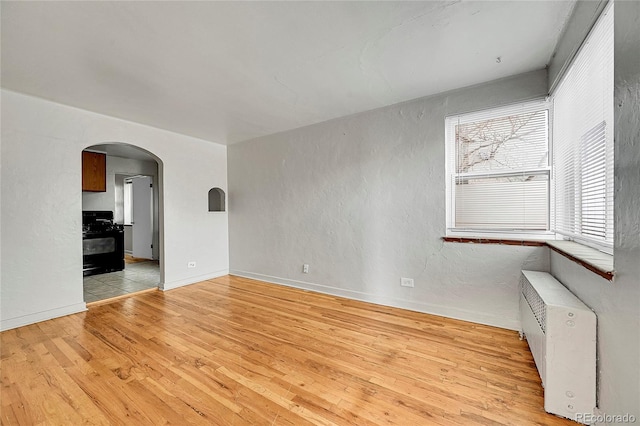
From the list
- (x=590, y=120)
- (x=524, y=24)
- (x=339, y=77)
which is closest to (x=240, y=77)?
(x=339, y=77)

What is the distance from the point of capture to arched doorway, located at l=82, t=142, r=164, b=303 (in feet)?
14.0

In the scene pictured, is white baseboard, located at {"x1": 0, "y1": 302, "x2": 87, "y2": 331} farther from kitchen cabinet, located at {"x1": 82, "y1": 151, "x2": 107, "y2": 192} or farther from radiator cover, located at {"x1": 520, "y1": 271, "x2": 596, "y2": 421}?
radiator cover, located at {"x1": 520, "y1": 271, "x2": 596, "y2": 421}

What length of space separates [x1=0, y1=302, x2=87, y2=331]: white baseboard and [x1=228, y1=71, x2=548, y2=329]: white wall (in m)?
2.31

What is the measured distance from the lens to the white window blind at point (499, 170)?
8.30ft

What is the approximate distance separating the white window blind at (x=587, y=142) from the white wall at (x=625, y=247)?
0.31 m

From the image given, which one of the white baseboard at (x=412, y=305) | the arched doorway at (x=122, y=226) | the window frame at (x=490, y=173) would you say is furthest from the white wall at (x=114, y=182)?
the window frame at (x=490, y=173)

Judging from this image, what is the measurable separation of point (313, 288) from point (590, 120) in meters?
3.39

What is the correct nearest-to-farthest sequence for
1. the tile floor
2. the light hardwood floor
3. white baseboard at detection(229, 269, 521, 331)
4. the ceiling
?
1. the light hardwood floor
2. the ceiling
3. white baseboard at detection(229, 269, 521, 331)
4. the tile floor

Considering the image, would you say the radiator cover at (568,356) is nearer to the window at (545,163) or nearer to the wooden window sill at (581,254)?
the wooden window sill at (581,254)

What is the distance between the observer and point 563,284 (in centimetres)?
199

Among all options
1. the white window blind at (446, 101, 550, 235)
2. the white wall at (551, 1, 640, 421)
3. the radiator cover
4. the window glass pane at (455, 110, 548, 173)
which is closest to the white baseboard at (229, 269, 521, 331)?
the white window blind at (446, 101, 550, 235)

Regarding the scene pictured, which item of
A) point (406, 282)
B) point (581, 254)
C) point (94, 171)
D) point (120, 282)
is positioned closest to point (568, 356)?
point (581, 254)

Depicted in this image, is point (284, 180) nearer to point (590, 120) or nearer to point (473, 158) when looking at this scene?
point (473, 158)

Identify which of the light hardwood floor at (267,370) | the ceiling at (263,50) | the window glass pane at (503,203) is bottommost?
the light hardwood floor at (267,370)
